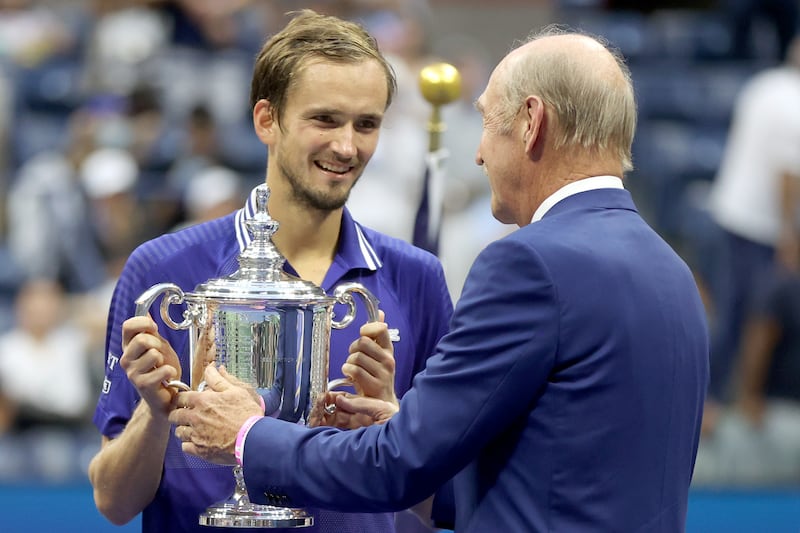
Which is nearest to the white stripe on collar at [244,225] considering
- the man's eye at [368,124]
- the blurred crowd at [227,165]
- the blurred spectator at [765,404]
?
the man's eye at [368,124]

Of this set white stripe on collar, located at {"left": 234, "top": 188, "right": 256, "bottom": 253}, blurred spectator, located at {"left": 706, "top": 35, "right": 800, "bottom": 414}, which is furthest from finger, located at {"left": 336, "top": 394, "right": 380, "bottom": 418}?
blurred spectator, located at {"left": 706, "top": 35, "right": 800, "bottom": 414}

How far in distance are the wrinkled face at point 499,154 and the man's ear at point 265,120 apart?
469 mm

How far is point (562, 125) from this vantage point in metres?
2.17

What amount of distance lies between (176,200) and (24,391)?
1.09m

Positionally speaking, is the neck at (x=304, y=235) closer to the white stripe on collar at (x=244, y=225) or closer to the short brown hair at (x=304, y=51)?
the white stripe on collar at (x=244, y=225)

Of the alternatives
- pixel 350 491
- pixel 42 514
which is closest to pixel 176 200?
pixel 42 514

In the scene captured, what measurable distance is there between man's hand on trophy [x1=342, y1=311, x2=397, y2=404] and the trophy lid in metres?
0.09

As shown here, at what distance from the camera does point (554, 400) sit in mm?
Answer: 2092

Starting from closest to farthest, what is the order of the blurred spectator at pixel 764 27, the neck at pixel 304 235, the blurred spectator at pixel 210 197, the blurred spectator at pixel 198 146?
the neck at pixel 304 235
the blurred spectator at pixel 210 197
the blurred spectator at pixel 198 146
the blurred spectator at pixel 764 27

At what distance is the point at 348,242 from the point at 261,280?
1.24 ft

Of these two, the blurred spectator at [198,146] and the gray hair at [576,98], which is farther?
the blurred spectator at [198,146]

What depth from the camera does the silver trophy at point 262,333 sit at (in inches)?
89.0

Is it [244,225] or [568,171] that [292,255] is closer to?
[244,225]

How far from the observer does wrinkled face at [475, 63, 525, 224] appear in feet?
7.29
